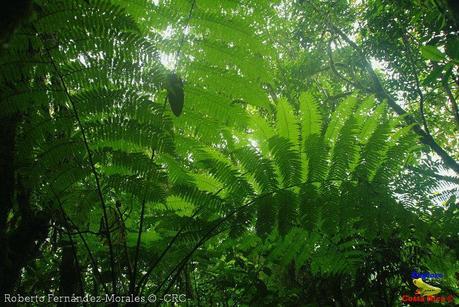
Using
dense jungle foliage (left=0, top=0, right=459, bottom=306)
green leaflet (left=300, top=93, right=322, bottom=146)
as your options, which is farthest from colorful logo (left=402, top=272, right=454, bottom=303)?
green leaflet (left=300, top=93, right=322, bottom=146)

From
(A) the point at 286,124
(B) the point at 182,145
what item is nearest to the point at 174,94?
(B) the point at 182,145

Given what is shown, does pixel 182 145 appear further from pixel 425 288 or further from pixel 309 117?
pixel 425 288

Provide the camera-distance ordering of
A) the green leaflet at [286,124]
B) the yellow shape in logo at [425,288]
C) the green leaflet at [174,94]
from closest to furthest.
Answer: the green leaflet at [174,94], the green leaflet at [286,124], the yellow shape in logo at [425,288]

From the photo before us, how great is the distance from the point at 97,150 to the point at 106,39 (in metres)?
0.55

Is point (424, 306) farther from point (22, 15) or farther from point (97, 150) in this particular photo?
point (22, 15)

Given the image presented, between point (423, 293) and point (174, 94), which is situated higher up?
point (174, 94)

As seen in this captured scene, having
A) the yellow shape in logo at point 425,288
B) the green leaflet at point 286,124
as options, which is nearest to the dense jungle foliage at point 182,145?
the green leaflet at point 286,124

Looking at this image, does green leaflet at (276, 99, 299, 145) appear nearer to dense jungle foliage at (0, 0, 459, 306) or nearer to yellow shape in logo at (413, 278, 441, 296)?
dense jungle foliage at (0, 0, 459, 306)

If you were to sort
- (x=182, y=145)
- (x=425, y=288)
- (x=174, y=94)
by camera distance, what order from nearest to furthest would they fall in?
(x=174, y=94) < (x=182, y=145) < (x=425, y=288)

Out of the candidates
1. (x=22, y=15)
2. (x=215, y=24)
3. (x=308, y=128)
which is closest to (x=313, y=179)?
(x=308, y=128)

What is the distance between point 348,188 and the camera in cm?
167

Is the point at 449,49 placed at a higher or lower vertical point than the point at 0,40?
higher

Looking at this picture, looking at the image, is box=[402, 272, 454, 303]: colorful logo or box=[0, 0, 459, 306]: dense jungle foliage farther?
box=[402, 272, 454, 303]: colorful logo

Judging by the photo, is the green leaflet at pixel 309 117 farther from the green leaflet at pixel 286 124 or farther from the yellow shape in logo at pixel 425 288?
the yellow shape in logo at pixel 425 288
